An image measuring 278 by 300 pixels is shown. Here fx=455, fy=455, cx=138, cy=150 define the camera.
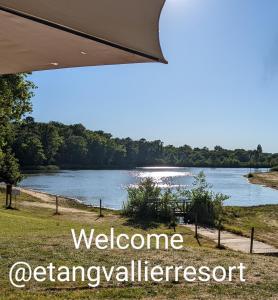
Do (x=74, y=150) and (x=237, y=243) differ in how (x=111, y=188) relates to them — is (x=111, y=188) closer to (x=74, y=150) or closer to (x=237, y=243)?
(x=237, y=243)

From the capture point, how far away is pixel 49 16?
1.96 meters

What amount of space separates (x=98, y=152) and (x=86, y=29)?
14045cm

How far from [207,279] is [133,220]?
1774cm

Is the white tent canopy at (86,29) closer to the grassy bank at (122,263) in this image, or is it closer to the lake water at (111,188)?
the grassy bank at (122,263)

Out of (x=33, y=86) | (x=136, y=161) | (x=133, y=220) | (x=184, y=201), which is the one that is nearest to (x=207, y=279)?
(x=33, y=86)

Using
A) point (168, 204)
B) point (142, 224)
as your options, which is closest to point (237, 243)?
point (142, 224)

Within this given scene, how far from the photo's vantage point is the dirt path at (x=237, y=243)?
52.5 ft

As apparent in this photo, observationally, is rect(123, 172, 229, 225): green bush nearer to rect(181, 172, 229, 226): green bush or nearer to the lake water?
rect(181, 172, 229, 226): green bush

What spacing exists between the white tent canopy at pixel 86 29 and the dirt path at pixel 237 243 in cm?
1411

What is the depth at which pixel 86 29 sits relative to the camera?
6.89 feet

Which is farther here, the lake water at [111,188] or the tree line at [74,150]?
the lake water at [111,188]

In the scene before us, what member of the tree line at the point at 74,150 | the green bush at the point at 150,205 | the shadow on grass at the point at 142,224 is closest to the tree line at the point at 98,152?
the tree line at the point at 74,150

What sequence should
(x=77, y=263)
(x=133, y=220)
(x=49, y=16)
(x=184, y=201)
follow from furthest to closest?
(x=184, y=201)
(x=133, y=220)
(x=77, y=263)
(x=49, y=16)

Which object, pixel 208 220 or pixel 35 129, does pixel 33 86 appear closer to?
pixel 208 220
